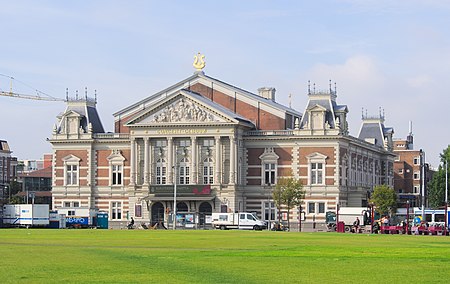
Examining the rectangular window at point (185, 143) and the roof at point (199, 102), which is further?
the rectangular window at point (185, 143)

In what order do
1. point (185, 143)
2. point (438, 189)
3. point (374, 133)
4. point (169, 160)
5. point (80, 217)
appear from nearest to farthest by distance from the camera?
point (80, 217), point (169, 160), point (185, 143), point (374, 133), point (438, 189)

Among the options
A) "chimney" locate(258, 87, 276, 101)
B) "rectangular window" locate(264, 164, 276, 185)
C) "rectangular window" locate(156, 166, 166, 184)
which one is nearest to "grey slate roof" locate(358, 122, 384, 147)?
"chimney" locate(258, 87, 276, 101)

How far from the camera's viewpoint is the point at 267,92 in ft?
469

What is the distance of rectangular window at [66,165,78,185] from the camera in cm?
13625

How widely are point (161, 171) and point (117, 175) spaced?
24.6ft

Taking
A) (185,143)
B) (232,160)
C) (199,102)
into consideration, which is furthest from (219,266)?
(185,143)

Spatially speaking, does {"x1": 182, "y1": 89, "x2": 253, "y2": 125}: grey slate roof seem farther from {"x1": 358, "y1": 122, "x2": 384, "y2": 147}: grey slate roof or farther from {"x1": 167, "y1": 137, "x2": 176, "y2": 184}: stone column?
{"x1": 358, "y1": 122, "x2": 384, "y2": 147}: grey slate roof

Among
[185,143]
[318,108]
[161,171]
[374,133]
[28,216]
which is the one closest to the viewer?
[28,216]

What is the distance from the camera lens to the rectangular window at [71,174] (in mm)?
136250

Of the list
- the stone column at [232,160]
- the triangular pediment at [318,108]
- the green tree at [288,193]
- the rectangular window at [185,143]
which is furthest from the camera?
the rectangular window at [185,143]

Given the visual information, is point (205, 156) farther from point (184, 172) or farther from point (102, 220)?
point (102, 220)

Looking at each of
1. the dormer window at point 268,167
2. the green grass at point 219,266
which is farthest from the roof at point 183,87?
the green grass at point 219,266

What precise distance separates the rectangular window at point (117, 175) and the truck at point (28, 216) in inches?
718

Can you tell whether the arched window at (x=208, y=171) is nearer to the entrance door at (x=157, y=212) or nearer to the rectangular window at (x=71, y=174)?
the entrance door at (x=157, y=212)
